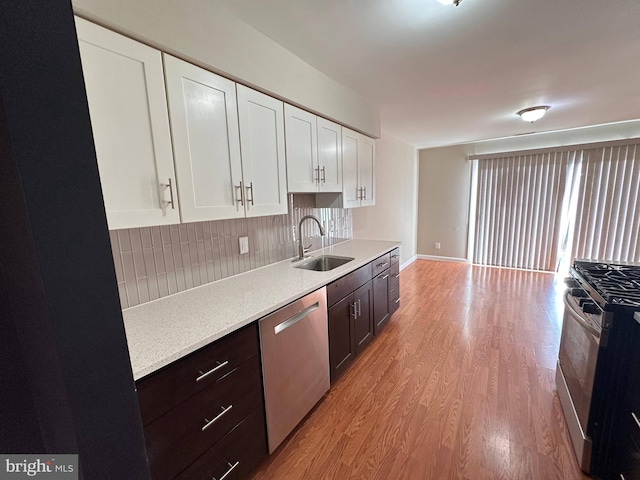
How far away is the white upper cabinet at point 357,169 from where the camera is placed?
2592 mm

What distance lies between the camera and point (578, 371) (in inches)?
61.0

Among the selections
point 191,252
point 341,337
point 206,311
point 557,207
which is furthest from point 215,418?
point 557,207

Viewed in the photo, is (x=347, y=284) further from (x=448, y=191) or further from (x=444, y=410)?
(x=448, y=191)

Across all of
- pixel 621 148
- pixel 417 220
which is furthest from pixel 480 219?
pixel 621 148

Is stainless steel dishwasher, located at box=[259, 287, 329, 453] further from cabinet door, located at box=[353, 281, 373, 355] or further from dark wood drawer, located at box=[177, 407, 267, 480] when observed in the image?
cabinet door, located at box=[353, 281, 373, 355]

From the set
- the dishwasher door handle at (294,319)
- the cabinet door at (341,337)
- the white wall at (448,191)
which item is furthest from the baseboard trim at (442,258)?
the dishwasher door handle at (294,319)

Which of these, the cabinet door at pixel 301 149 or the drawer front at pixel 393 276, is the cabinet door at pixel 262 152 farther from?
the drawer front at pixel 393 276

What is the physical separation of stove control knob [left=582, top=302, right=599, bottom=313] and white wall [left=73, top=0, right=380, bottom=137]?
6.84 feet

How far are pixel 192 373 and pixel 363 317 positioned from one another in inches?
62.3

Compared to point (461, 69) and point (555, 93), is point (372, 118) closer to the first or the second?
point (461, 69)

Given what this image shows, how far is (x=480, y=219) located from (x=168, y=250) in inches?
213

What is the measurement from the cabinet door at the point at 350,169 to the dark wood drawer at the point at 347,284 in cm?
71

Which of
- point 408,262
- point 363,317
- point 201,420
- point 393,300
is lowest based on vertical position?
point 408,262

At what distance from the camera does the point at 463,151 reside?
17.1 ft
